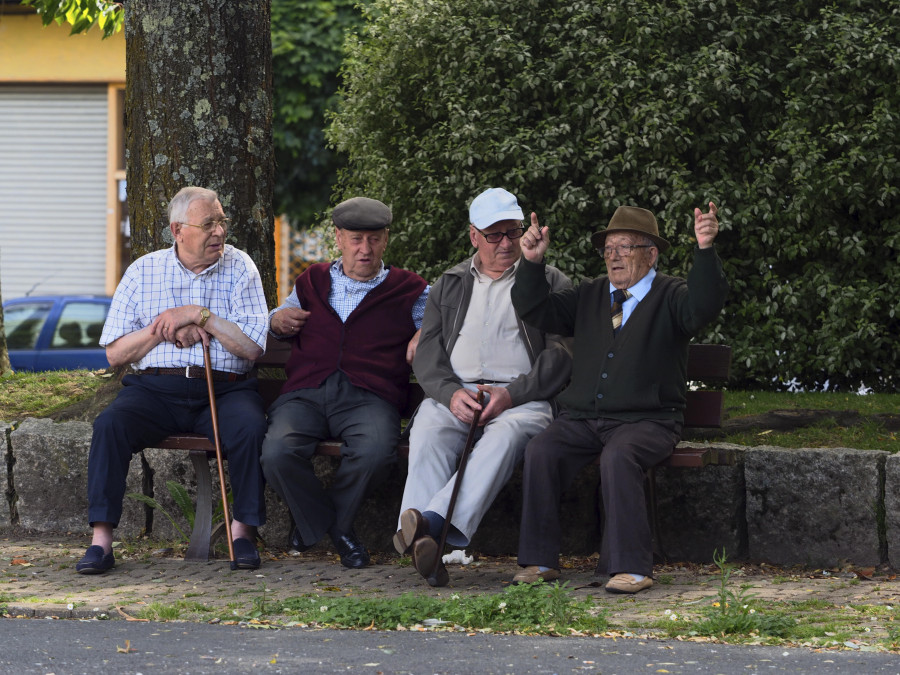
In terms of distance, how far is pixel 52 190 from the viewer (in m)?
19.0

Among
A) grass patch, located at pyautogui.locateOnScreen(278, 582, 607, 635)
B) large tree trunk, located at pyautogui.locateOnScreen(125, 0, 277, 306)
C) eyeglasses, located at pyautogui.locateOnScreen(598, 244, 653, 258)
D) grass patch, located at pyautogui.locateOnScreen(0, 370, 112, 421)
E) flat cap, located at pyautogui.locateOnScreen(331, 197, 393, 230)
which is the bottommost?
grass patch, located at pyautogui.locateOnScreen(278, 582, 607, 635)

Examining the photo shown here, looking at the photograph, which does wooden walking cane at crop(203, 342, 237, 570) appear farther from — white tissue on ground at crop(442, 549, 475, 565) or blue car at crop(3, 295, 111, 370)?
blue car at crop(3, 295, 111, 370)

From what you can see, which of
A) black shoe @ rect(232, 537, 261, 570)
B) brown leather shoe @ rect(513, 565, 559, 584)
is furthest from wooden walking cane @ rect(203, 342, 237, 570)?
brown leather shoe @ rect(513, 565, 559, 584)

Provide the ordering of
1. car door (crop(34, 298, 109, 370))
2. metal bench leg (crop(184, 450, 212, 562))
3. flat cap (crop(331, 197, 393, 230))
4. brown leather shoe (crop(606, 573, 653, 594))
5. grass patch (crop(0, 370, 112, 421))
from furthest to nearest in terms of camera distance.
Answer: car door (crop(34, 298, 109, 370)) → grass patch (crop(0, 370, 112, 421)) → flat cap (crop(331, 197, 393, 230)) → metal bench leg (crop(184, 450, 212, 562)) → brown leather shoe (crop(606, 573, 653, 594))

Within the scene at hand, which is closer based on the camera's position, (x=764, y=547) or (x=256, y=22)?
(x=764, y=547)

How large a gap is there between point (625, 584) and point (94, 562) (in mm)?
2187

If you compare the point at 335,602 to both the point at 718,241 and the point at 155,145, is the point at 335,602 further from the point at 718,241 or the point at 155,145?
the point at 718,241

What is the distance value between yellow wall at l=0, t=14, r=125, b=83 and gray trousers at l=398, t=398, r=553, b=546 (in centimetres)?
1359

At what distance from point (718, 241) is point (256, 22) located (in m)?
3.10

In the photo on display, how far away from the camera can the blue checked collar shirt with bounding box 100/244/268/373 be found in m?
6.09

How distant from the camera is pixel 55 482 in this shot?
22.1 feet

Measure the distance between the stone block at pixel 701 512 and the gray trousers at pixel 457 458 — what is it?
0.71 m

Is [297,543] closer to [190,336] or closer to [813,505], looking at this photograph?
[190,336]

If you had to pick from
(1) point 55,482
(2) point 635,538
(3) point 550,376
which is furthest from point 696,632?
(1) point 55,482
